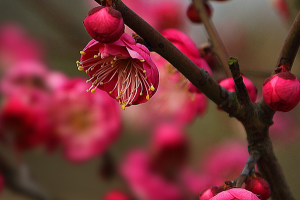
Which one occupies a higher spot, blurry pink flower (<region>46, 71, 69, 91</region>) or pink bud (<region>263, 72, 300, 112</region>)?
blurry pink flower (<region>46, 71, 69, 91</region>)

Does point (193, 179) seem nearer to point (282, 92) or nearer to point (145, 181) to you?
point (145, 181)

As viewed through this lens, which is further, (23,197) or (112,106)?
(112,106)

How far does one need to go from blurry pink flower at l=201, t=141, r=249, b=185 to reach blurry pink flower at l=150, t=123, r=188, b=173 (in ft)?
0.22

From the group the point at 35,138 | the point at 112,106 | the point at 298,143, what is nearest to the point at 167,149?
the point at 112,106

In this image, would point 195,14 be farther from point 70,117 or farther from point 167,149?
point 70,117

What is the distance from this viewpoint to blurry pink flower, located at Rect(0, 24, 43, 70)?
723mm

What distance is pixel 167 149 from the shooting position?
61cm

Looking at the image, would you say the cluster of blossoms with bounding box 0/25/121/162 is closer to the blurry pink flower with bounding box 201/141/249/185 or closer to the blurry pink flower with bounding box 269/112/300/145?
the blurry pink flower with bounding box 201/141/249/185

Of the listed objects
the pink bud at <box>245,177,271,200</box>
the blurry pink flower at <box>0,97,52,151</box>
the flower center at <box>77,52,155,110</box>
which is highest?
the blurry pink flower at <box>0,97,52,151</box>

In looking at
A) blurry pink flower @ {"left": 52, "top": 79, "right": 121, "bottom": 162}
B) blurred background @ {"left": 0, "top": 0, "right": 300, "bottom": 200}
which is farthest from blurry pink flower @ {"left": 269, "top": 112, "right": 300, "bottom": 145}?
blurry pink flower @ {"left": 52, "top": 79, "right": 121, "bottom": 162}

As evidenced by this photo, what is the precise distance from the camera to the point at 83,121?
0.73 metres

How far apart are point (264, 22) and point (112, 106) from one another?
28.1 inches

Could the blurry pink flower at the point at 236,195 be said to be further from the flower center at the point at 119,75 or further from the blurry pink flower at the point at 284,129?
the blurry pink flower at the point at 284,129

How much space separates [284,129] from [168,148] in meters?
0.39
